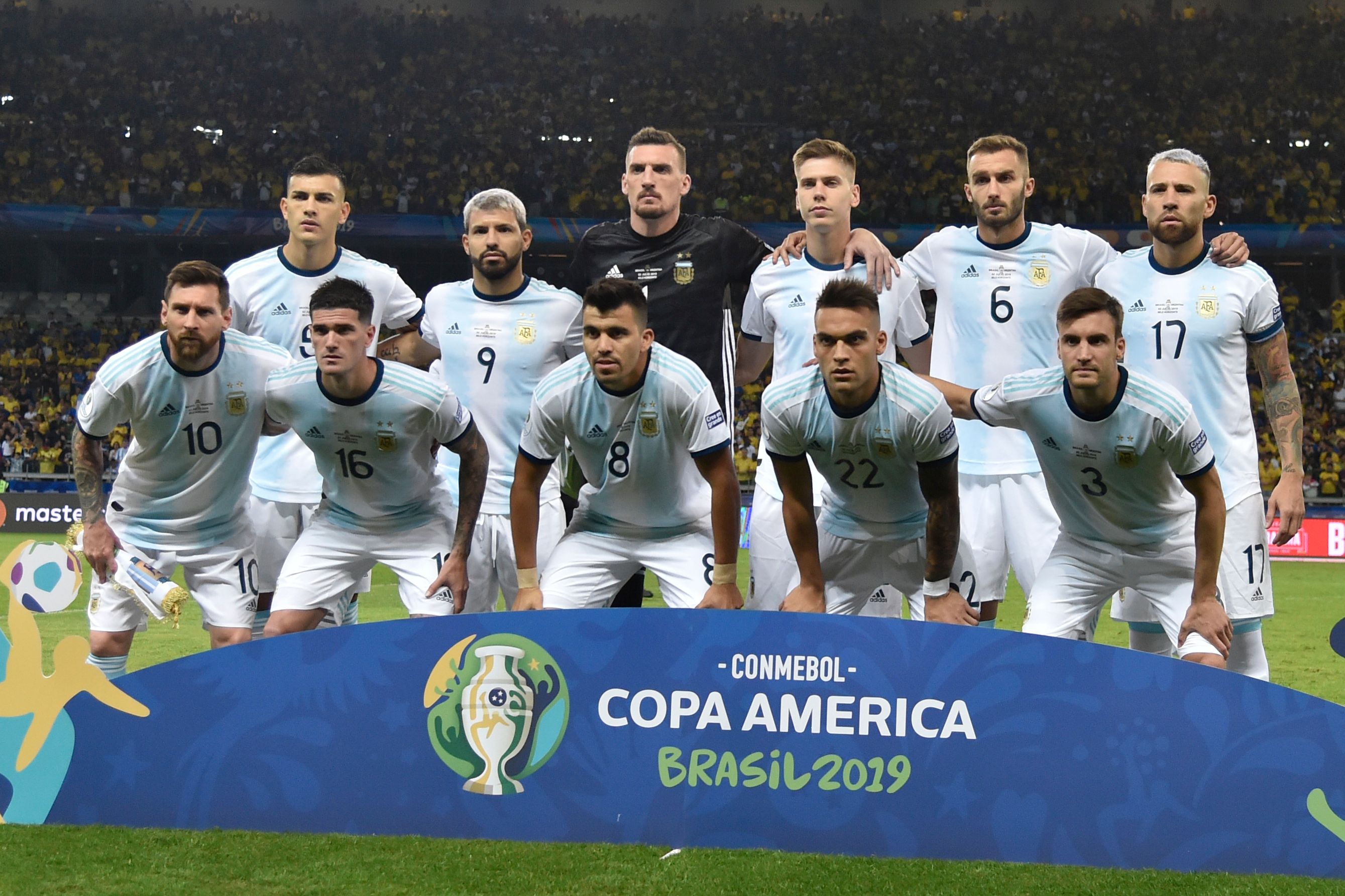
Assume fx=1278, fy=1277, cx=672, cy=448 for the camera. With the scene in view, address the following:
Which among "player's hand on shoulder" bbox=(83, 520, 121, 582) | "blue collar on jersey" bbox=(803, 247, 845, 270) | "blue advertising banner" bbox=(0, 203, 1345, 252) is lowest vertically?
"player's hand on shoulder" bbox=(83, 520, 121, 582)

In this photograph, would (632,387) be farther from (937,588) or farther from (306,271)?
(306,271)

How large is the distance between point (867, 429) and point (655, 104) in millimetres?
22916

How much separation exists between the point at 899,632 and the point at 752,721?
523mm

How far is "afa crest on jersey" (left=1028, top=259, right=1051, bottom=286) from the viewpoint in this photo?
5344 mm

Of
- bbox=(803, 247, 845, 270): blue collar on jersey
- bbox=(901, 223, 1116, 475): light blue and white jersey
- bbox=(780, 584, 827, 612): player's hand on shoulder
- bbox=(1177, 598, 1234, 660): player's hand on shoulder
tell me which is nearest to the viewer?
bbox=(1177, 598, 1234, 660): player's hand on shoulder

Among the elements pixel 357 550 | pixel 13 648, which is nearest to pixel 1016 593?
pixel 357 550

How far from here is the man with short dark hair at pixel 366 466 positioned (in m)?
4.82

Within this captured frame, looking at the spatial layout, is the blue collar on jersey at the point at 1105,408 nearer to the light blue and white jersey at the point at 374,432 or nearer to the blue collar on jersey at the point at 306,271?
the light blue and white jersey at the point at 374,432

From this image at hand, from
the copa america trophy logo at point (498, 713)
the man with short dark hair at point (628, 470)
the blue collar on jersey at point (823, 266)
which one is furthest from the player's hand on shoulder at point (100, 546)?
the blue collar on jersey at point (823, 266)

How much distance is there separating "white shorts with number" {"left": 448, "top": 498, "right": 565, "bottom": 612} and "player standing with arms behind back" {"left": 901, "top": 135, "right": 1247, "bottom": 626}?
1.75m

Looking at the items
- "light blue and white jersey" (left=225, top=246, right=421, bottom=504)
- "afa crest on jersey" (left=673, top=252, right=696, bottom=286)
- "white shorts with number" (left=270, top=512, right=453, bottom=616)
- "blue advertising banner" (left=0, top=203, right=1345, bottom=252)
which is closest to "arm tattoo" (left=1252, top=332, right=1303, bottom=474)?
"afa crest on jersey" (left=673, top=252, right=696, bottom=286)

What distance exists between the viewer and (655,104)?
2631cm

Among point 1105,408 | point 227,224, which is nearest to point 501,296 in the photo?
point 1105,408

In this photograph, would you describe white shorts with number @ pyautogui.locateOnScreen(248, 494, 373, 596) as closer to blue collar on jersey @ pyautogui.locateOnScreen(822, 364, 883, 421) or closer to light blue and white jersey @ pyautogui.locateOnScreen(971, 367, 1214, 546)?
blue collar on jersey @ pyautogui.locateOnScreen(822, 364, 883, 421)
